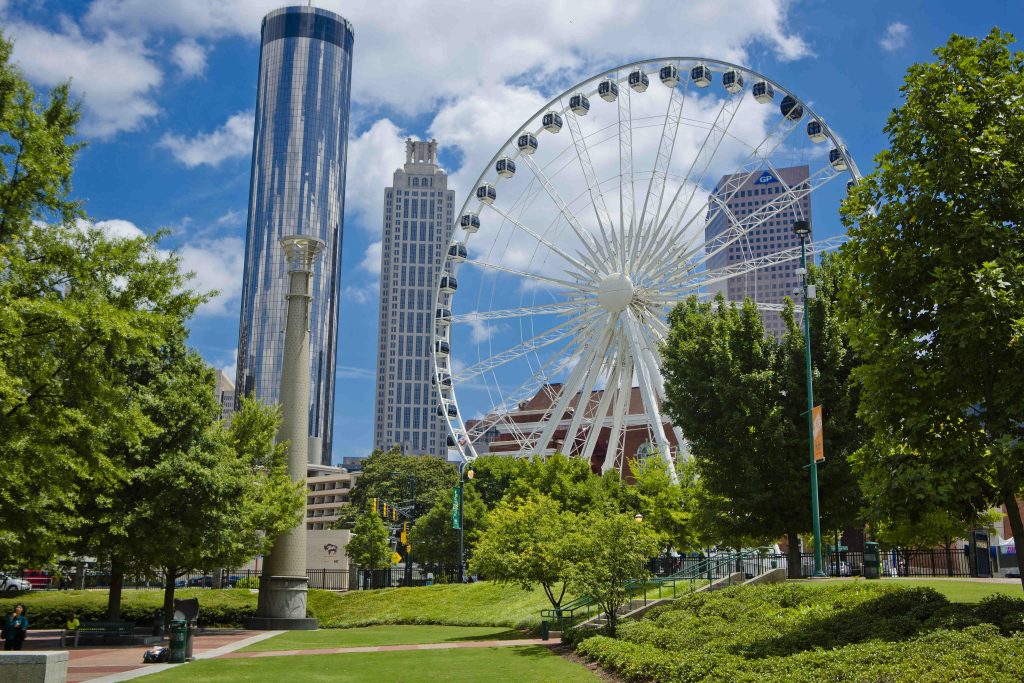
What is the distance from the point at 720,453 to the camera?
30672 mm

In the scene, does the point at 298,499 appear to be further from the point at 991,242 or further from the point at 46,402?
the point at 991,242

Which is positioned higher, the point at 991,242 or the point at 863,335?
the point at 991,242

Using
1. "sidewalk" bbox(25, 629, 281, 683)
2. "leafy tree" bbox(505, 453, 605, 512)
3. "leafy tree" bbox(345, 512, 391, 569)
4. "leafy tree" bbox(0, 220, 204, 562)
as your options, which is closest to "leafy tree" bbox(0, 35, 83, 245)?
"leafy tree" bbox(0, 220, 204, 562)

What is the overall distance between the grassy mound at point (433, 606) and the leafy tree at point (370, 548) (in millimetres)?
25734

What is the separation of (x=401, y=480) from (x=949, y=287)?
374 feet

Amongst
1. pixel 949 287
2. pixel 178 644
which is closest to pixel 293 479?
pixel 178 644

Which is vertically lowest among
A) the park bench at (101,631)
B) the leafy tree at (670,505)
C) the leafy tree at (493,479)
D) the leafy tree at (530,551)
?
the park bench at (101,631)

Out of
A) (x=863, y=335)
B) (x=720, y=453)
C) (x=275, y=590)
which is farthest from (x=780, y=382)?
(x=275, y=590)

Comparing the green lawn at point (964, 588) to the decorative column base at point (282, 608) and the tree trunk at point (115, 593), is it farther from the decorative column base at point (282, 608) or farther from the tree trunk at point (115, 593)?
the tree trunk at point (115, 593)

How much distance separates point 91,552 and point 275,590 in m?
8.96

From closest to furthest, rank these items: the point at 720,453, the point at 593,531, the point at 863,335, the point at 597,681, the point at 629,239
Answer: the point at 863,335, the point at 597,681, the point at 593,531, the point at 720,453, the point at 629,239

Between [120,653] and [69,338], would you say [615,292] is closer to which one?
[120,653]

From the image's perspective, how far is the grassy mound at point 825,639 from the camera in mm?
13422

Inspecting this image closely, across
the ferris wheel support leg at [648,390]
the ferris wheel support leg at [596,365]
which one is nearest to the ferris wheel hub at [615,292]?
the ferris wheel support leg at [596,365]
